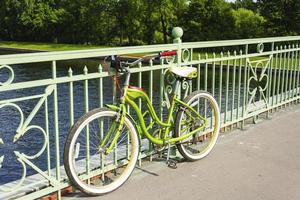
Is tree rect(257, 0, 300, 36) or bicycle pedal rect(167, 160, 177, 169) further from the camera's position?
tree rect(257, 0, 300, 36)

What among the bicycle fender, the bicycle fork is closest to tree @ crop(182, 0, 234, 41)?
the bicycle fender

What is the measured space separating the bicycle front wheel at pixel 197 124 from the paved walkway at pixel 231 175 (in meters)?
0.13

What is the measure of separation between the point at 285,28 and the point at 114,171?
102 ft

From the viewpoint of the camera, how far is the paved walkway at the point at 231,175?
154 inches

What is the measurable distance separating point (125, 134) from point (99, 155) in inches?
12.6

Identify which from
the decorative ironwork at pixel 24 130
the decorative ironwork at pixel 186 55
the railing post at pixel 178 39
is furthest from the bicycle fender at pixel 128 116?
the decorative ironwork at pixel 186 55

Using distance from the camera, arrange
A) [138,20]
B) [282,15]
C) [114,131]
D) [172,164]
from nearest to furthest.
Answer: [114,131] < [172,164] < [282,15] < [138,20]

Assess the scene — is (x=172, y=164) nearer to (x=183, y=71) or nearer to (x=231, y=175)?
(x=231, y=175)

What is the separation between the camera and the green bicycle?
12.2 feet

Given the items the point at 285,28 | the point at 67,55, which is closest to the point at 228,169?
the point at 67,55

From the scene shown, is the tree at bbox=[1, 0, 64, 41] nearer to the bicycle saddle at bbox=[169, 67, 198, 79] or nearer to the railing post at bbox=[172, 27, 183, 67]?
the railing post at bbox=[172, 27, 183, 67]

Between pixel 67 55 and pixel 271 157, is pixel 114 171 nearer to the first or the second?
pixel 67 55

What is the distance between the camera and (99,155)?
165 inches

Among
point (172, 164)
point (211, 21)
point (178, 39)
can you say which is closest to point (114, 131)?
point (172, 164)
